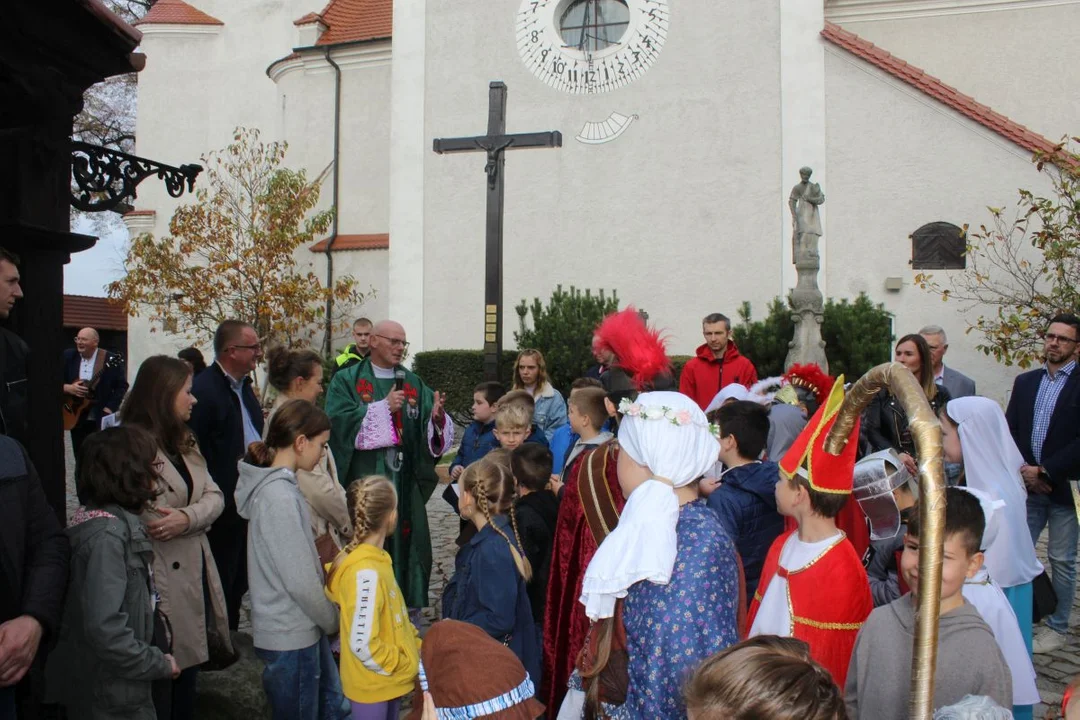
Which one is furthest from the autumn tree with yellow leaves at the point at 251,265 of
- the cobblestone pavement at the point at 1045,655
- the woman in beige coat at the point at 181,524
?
the woman in beige coat at the point at 181,524

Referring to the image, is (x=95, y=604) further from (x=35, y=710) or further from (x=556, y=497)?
(x=556, y=497)

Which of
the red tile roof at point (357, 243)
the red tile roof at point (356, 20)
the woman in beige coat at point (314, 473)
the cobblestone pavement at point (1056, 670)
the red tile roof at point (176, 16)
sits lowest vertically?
the cobblestone pavement at point (1056, 670)

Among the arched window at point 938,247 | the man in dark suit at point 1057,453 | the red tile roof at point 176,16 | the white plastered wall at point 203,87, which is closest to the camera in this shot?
the man in dark suit at point 1057,453

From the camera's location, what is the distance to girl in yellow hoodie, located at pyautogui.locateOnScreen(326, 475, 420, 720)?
3711 millimetres

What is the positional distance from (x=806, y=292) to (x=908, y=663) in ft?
30.3

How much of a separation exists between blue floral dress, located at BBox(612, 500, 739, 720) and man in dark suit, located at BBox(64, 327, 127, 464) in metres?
8.94

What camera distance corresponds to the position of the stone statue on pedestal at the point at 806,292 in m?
11.3

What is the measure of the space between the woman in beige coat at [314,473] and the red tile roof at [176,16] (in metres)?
22.0

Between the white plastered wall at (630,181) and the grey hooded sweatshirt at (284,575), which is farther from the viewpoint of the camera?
the white plastered wall at (630,181)

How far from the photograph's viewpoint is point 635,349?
16.3 ft

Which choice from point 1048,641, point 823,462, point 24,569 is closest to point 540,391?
point 1048,641

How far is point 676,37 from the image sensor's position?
53.3ft

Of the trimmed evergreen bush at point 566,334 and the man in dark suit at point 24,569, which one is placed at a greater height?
the trimmed evergreen bush at point 566,334

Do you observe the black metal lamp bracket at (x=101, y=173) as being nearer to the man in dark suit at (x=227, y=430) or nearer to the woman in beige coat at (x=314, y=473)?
the man in dark suit at (x=227, y=430)
